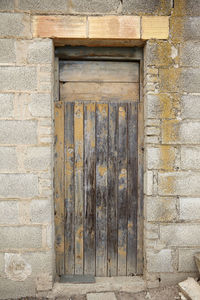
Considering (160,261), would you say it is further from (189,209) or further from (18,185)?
(18,185)

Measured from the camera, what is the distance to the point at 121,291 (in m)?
2.79

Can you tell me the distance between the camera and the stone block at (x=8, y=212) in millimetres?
2668

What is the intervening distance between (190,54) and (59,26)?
1397 millimetres

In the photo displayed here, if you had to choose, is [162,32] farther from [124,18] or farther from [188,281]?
[188,281]

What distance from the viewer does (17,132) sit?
267cm

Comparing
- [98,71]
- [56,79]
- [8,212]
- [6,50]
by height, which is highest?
[6,50]

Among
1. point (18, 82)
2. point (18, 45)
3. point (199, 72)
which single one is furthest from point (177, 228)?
point (18, 45)

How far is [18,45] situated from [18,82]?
376mm

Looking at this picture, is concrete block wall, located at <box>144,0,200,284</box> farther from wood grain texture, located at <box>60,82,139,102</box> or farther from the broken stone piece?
wood grain texture, located at <box>60,82,139,102</box>

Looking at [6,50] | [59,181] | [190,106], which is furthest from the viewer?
[59,181]

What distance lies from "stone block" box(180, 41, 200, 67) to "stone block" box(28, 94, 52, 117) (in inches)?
58.7

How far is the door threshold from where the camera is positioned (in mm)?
2740

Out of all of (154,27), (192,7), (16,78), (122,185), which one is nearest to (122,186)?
(122,185)

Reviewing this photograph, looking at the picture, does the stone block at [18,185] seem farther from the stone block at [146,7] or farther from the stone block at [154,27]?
the stone block at [146,7]
